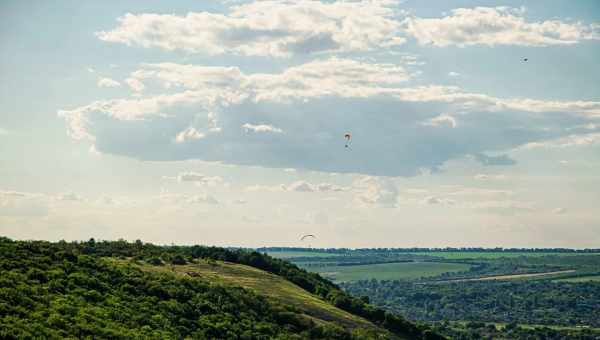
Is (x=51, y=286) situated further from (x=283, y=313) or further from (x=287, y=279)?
(x=287, y=279)

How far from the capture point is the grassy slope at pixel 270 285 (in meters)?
110

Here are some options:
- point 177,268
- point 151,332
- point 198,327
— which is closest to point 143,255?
point 177,268

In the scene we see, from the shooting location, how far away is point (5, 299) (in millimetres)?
58938

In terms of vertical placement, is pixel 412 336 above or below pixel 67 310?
below

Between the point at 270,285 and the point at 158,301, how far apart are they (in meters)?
43.0

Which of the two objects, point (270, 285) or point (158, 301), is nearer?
point (158, 301)

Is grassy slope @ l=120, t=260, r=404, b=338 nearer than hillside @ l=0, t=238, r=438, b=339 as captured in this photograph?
No

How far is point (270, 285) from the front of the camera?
408 ft

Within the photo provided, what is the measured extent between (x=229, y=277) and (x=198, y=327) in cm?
4302

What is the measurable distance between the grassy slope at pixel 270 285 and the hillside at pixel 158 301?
0.30 meters

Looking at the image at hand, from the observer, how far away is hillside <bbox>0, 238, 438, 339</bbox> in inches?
2388

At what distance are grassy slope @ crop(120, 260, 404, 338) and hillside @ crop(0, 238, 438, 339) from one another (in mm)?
→ 302

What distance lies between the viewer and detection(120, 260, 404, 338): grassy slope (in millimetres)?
109562

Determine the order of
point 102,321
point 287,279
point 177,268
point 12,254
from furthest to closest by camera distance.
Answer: point 287,279
point 177,268
point 12,254
point 102,321
